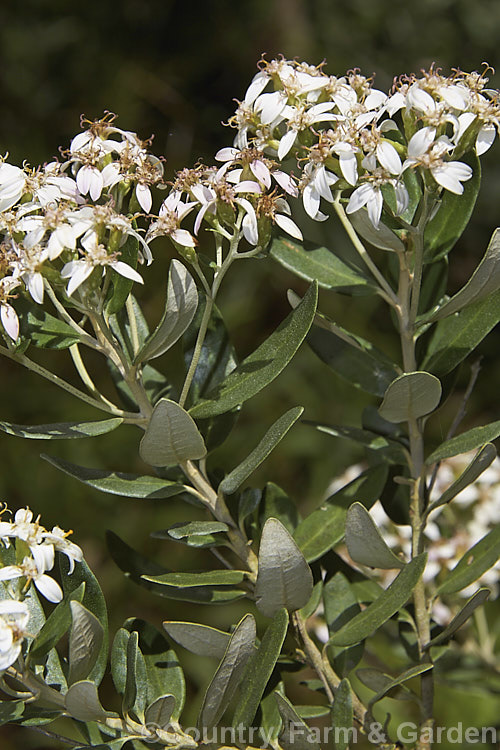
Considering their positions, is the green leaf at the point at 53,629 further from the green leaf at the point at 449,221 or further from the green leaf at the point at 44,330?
the green leaf at the point at 449,221

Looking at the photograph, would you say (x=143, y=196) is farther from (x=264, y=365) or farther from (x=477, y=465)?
(x=477, y=465)

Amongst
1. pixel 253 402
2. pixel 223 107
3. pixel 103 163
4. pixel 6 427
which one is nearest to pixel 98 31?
pixel 223 107

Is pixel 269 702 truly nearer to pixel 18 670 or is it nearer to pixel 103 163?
pixel 18 670

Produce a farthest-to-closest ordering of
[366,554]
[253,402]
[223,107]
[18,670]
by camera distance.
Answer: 1. [223,107]
2. [253,402]
3. [366,554]
4. [18,670]

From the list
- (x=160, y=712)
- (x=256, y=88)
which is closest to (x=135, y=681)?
(x=160, y=712)

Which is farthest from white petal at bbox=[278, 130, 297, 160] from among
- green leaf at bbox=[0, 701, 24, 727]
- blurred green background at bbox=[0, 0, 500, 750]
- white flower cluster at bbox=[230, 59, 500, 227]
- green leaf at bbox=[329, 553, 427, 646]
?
blurred green background at bbox=[0, 0, 500, 750]

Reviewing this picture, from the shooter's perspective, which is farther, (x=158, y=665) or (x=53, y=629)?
(x=158, y=665)
